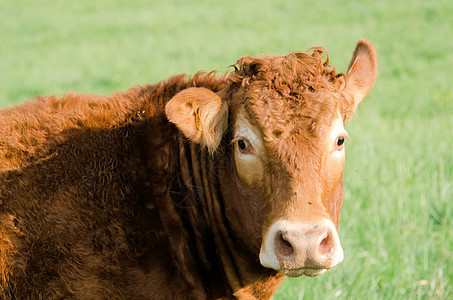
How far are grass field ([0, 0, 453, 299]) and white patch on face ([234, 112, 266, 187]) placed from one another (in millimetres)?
978

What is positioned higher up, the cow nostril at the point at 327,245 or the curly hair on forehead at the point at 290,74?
the curly hair on forehead at the point at 290,74

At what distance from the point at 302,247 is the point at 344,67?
9.36 meters

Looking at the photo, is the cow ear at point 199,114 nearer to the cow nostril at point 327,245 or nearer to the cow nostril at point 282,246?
the cow nostril at point 282,246

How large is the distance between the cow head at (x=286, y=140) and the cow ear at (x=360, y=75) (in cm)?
3

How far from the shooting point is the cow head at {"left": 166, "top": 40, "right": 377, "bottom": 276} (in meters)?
2.50

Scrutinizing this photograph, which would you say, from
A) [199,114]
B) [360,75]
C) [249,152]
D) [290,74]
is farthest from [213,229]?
[360,75]

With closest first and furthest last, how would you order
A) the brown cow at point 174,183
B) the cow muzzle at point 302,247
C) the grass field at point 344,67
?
the cow muzzle at point 302,247, the brown cow at point 174,183, the grass field at point 344,67

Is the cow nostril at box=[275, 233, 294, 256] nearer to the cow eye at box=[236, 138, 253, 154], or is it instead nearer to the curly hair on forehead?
the cow eye at box=[236, 138, 253, 154]

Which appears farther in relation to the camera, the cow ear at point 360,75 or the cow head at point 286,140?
the cow ear at point 360,75

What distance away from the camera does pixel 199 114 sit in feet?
9.84

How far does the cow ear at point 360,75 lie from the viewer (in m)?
3.25

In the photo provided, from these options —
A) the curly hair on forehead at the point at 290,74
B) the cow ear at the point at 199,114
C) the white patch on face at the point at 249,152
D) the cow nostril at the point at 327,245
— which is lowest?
the cow nostril at the point at 327,245

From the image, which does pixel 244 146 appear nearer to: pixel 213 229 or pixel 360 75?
pixel 213 229

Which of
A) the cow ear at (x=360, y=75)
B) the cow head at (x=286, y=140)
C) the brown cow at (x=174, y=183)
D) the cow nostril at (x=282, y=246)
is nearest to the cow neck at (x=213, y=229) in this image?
the brown cow at (x=174, y=183)
